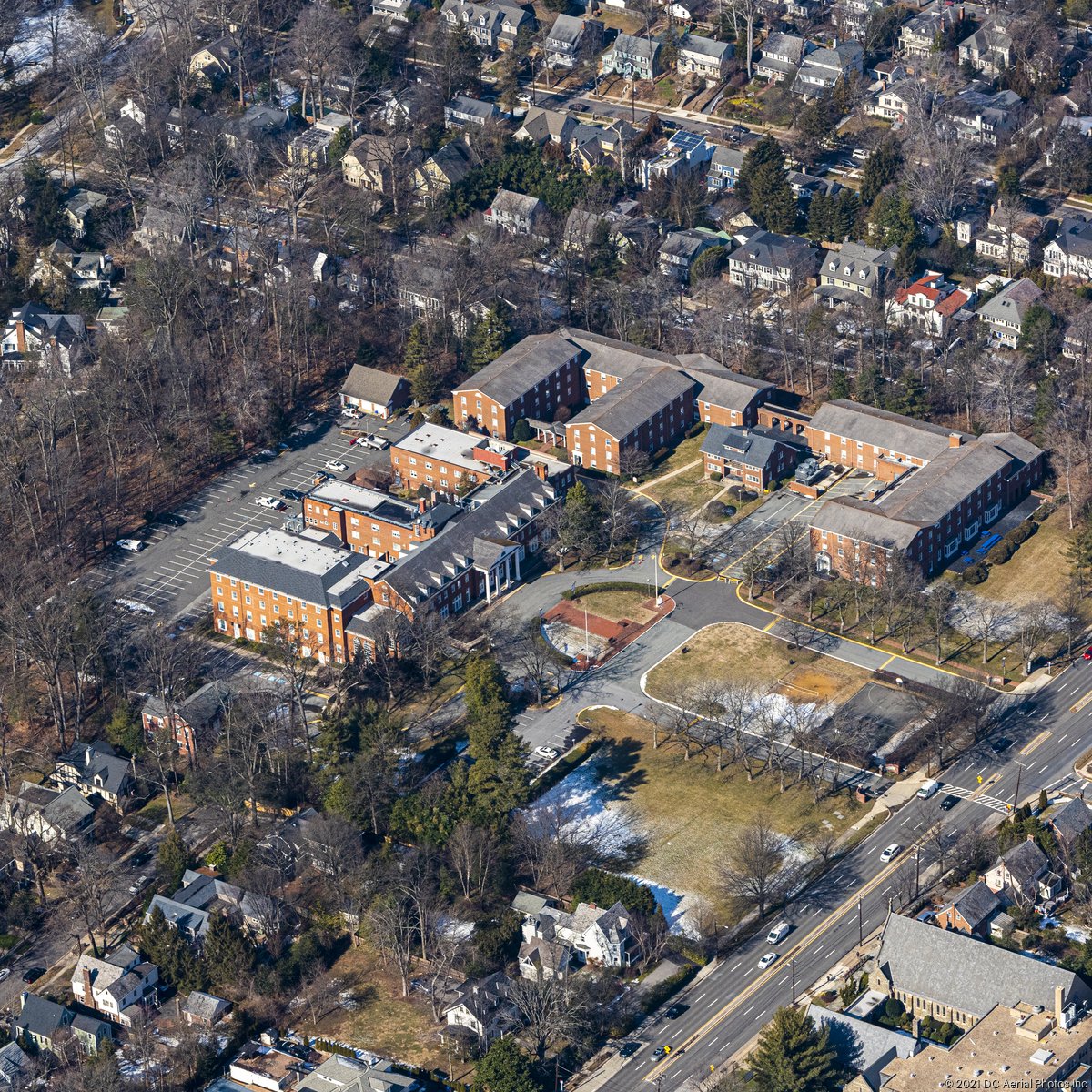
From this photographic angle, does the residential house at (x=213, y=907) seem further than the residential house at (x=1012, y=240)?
No

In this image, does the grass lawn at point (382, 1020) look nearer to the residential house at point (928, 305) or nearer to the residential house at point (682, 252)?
the residential house at point (928, 305)

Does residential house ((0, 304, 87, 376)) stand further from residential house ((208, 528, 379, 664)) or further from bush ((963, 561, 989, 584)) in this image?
bush ((963, 561, 989, 584))

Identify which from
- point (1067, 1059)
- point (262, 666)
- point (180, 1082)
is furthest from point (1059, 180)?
point (180, 1082)

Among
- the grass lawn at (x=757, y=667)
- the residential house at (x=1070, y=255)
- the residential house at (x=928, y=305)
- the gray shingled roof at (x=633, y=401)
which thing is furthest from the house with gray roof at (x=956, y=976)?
the residential house at (x=1070, y=255)

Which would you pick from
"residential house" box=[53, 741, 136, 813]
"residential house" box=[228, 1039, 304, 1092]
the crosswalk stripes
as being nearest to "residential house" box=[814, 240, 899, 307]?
the crosswalk stripes

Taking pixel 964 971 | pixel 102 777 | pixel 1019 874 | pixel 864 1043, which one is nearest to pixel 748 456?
pixel 1019 874

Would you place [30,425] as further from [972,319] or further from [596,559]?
[972,319]

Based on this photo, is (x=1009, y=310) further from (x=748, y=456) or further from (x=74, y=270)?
(x=74, y=270)
